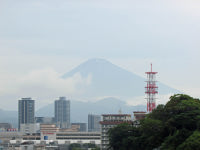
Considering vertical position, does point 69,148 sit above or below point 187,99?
below

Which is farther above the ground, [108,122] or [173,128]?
[108,122]

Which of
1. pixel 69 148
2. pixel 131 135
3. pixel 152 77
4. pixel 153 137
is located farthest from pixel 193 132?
pixel 69 148

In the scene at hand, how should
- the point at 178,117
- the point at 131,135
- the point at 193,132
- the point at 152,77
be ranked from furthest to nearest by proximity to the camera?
the point at 152,77 < the point at 131,135 < the point at 178,117 < the point at 193,132

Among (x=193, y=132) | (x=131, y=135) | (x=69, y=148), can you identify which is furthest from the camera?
(x=69, y=148)

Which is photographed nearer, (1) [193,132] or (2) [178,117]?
(1) [193,132]

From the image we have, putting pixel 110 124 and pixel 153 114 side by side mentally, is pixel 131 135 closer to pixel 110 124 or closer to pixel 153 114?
pixel 153 114

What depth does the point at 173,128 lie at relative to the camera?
8188 cm

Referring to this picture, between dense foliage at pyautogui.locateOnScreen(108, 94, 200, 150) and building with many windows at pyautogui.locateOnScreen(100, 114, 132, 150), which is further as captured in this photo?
building with many windows at pyautogui.locateOnScreen(100, 114, 132, 150)

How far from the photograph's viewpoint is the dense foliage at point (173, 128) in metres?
77.0

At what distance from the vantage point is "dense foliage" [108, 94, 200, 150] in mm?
77000

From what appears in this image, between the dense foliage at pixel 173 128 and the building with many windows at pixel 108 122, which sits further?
the building with many windows at pixel 108 122

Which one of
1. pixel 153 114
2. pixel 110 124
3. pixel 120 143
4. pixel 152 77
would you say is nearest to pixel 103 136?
pixel 110 124

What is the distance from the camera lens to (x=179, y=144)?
254ft

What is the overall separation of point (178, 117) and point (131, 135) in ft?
69.9
